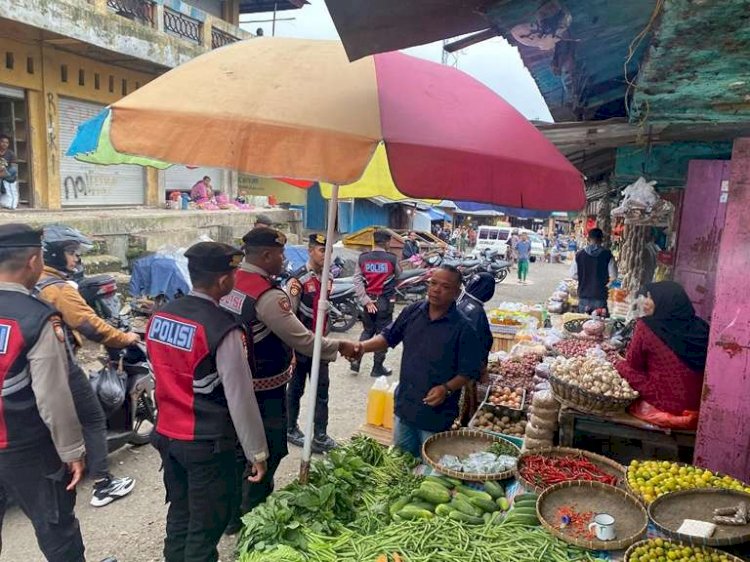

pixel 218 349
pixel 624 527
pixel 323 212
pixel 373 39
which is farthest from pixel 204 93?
pixel 323 212

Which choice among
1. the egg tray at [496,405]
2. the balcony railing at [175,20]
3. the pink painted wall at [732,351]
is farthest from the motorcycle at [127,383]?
the balcony railing at [175,20]

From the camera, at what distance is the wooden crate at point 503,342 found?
7496 millimetres

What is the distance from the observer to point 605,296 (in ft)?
28.4

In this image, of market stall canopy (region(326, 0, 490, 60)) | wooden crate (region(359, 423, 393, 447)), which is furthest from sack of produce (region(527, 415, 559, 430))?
market stall canopy (region(326, 0, 490, 60))

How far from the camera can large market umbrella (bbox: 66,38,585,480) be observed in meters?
2.04

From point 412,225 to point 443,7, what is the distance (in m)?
24.7

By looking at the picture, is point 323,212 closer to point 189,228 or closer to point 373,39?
point 189,228

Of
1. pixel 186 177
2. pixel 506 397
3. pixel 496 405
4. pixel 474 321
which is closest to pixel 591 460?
pixel 496 405

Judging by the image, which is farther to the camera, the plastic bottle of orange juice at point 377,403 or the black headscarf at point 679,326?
the plastic bottle of orange juice at point 377,403

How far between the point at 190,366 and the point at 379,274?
17.4ft

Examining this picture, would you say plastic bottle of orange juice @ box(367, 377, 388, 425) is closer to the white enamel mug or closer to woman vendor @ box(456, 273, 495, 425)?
woman vendor @ box(456, 273, 495, 425)

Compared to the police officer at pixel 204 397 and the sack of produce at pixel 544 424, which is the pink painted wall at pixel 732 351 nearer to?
the sack of produce at pixel 544 424

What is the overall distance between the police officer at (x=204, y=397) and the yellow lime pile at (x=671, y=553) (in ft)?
6.08

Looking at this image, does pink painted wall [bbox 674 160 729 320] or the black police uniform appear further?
pink painted wall [bbox 674 160 729 320]
